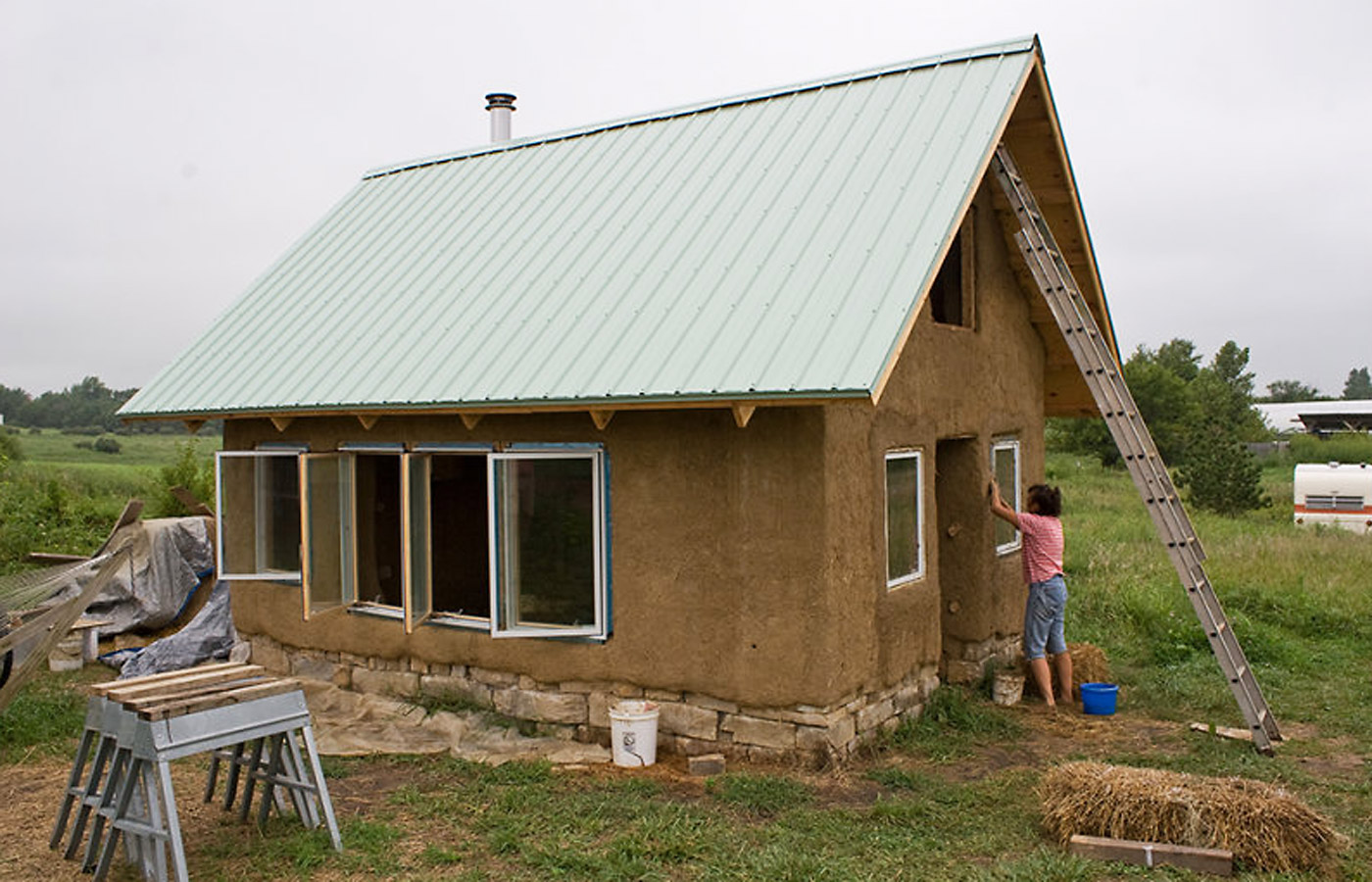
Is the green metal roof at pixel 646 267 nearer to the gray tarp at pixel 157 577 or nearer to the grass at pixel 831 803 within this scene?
the grass at pixel 831 803

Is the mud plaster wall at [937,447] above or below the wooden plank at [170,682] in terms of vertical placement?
above

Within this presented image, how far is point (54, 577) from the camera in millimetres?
9031

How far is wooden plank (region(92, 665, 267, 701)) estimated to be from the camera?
614 cm

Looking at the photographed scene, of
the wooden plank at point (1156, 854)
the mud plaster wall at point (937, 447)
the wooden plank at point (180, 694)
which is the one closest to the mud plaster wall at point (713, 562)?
the mud plaster wall at point (937, 447)

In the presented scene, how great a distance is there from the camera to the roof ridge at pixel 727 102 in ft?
30.0

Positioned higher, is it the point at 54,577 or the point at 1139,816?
the point at 54,577

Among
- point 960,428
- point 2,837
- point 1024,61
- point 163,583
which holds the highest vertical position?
point 1024,61

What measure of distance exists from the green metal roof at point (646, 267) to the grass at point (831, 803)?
98.3 inches

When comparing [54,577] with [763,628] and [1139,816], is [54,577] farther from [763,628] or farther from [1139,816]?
[1139,816]

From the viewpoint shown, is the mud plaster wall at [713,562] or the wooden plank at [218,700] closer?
the wooden plank at [218,700]

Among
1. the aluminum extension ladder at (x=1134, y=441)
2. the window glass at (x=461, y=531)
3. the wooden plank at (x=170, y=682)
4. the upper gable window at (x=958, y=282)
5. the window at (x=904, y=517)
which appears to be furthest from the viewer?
the window glass at (x=461, y=531)

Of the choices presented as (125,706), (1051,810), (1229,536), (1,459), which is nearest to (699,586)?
(1051,810)

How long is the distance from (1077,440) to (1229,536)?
23.1 m

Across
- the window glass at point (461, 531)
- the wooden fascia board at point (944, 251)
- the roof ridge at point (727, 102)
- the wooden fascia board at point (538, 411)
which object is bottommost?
the window glass at point (461, 531)
